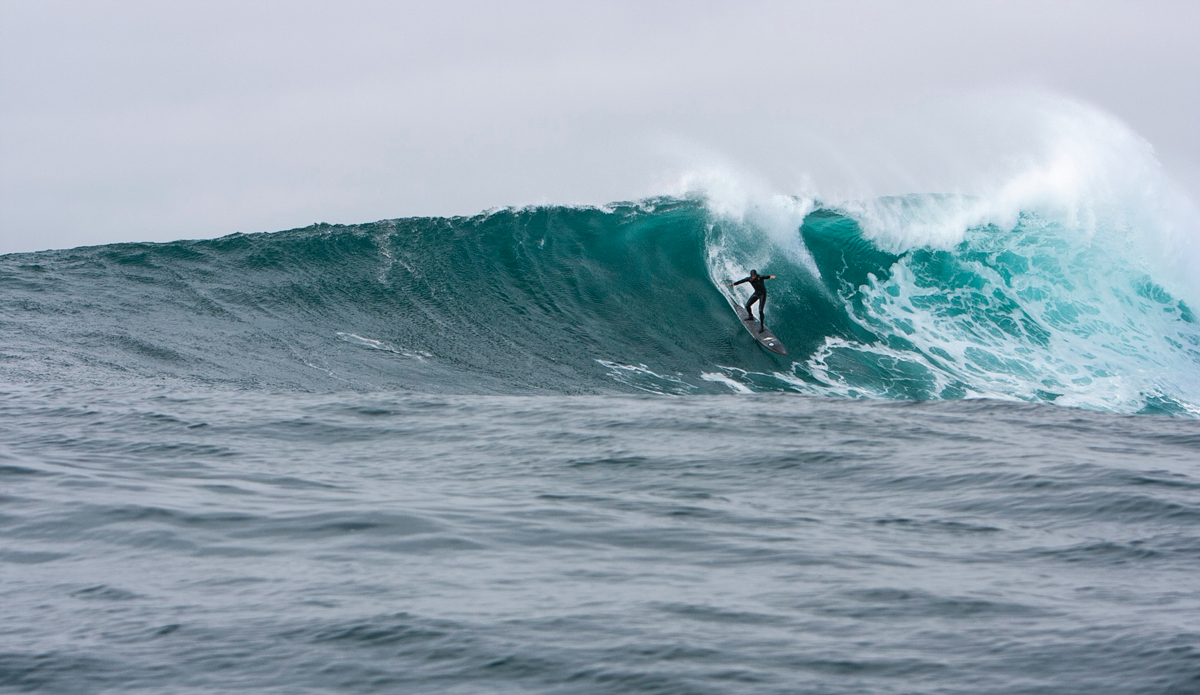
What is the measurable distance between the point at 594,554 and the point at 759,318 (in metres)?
13.0

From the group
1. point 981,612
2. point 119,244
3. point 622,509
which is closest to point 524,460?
point 622,509

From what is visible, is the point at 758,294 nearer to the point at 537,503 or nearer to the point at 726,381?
the point at 726,381

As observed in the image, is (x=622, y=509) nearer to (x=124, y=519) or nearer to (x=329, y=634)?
(x=329, y=634)

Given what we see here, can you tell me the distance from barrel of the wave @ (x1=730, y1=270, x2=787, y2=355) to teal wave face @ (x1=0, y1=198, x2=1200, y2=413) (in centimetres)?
20

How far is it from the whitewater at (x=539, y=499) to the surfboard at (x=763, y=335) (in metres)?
0.22

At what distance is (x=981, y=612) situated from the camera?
479 centimetres

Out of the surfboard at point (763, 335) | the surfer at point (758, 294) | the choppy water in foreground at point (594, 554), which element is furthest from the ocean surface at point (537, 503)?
the surfer at point (758, 294)

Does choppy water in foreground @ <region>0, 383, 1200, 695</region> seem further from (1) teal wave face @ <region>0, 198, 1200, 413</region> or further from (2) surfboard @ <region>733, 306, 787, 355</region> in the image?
(2) surfboard @ <region>733, 306, 787, 355</region>

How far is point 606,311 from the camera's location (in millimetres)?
17688

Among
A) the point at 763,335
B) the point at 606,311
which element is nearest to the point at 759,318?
the point at 763,335

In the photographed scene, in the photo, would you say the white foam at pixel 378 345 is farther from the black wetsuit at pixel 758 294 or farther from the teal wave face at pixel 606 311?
the black wetsuit at pixel 758 294

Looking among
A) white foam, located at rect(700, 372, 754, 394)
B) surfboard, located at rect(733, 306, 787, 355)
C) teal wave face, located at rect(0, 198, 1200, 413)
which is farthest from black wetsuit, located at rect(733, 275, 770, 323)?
white foam, located at rect(700, 372, 754, 394)

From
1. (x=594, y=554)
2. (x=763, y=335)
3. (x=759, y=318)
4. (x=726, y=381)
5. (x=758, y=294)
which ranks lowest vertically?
(x=594, y=554)

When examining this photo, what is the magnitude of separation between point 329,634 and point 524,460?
11.8ft
